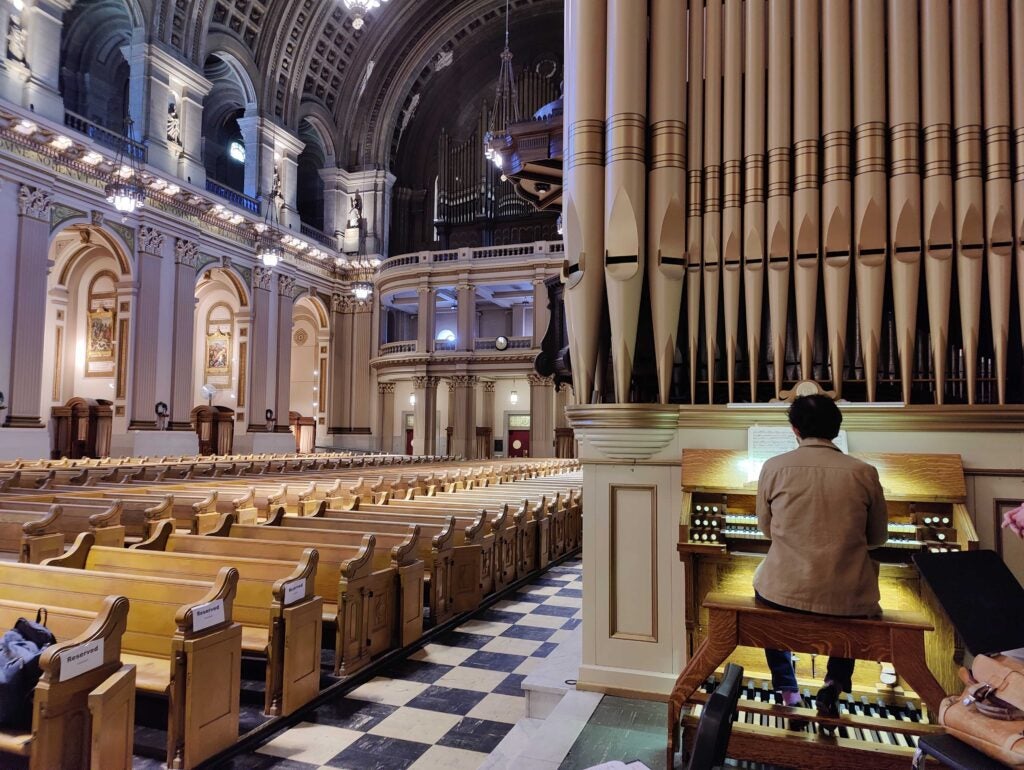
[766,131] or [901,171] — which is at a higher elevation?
[766,131]

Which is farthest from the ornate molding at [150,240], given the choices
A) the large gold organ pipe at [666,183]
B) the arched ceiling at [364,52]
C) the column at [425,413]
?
the large gold organ pipe at [666,183]

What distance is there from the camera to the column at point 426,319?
80.4 ft

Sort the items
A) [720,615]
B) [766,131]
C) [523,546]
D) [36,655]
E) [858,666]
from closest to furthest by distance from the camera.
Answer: [720,615] < [36,655] < [858,666] < [766,131] < [523,546]

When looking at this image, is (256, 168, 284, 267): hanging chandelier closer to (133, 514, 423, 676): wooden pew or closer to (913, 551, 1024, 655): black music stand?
(133, 514, 423, 676): wooden pew

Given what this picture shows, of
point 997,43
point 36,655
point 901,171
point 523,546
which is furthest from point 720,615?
point 523,546

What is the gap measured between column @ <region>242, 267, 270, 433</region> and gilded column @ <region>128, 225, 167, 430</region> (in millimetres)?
3865

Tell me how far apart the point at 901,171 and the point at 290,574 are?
368 cm

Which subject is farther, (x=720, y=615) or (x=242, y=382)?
(x=242, y=382)

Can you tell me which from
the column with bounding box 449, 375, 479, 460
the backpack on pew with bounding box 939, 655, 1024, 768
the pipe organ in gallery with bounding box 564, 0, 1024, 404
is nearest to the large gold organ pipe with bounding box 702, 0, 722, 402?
the pipe organ in gallery with bounding box 564, 0, 1024, 404

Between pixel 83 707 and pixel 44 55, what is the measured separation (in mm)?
16094

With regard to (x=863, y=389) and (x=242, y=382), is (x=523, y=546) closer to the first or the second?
(x=863, y=389)

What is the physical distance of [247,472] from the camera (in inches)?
546

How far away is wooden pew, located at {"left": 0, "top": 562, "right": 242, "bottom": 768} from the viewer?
9.68ft

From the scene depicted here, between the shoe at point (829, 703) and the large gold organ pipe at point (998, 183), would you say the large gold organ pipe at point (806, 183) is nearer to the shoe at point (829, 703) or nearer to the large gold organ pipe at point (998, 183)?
the large gold organ pipe at point (998, 183)
